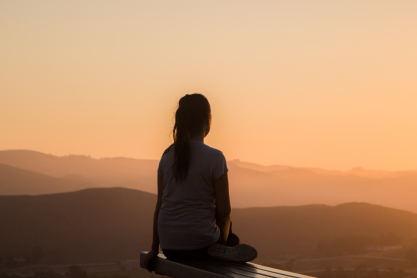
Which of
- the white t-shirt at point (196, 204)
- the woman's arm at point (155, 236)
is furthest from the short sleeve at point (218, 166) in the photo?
the woman's arm at point (155, 236)

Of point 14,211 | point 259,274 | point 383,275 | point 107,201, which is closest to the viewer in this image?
point 259,274

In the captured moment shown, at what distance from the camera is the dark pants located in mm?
3086

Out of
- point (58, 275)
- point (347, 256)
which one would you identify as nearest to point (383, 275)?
point (347, 256)

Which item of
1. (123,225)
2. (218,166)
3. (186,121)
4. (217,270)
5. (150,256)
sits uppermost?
(186,121)

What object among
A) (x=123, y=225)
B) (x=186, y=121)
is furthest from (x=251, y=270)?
(x=123, y=225)

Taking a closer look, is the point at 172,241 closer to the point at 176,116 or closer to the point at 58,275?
the point at 176,116

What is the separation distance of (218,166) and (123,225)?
54.9 meters

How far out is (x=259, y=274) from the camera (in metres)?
2.69

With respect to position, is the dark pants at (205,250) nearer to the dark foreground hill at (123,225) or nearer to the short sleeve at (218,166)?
the short sleeve at (218,166)

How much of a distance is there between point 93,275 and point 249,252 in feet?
126

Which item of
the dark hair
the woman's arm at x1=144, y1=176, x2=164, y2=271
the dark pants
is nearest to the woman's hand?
the woman's arm at x1=144, y1=176, x2=164, y2=271

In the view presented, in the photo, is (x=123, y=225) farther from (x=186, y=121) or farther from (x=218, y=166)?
(x=218, y=166)

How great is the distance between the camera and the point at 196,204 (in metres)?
3.05

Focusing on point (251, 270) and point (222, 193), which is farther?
point (222, 193)
